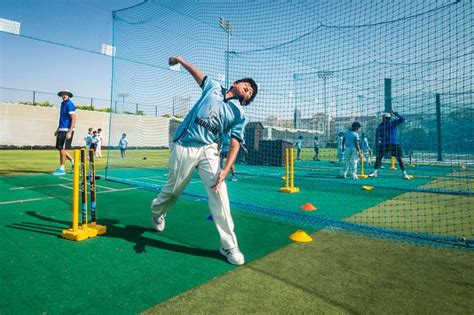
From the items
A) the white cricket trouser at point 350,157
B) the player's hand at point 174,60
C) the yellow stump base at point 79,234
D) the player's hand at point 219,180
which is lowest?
the yellow stump base at point 79,234

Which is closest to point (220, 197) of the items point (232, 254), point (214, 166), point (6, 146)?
point (214, 166)

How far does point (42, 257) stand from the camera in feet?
10.4

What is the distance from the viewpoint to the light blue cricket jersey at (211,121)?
331cm

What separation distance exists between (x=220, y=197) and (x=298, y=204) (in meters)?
3.62

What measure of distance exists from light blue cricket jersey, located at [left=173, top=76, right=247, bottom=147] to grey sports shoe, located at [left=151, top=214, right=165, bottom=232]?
50.1 inches

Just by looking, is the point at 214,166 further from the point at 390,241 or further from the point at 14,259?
the point at 390,241

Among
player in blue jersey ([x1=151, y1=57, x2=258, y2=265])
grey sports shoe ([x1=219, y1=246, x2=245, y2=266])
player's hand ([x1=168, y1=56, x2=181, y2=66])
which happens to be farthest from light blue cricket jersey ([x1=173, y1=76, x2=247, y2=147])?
grey sports shoe ([x1=219, y1=246, x2=245, y2=266])

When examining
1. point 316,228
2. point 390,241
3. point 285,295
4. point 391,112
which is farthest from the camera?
point 391,112

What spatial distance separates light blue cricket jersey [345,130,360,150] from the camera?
10.6 metres

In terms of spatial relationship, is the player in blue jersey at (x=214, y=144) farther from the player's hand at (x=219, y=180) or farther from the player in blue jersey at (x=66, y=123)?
the player in blue jersey at (x=66, y=123)

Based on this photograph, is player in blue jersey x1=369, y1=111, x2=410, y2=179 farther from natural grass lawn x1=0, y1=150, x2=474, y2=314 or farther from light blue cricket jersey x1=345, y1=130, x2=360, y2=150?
natural grass lawn x1=0, y1=150, x2=474, y2=314

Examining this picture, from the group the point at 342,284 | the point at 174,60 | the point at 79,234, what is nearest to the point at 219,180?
the point at 342,284

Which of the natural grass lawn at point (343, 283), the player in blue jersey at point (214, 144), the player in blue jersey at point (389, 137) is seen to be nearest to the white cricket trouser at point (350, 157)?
the player in blue jersey at point (389, 137)

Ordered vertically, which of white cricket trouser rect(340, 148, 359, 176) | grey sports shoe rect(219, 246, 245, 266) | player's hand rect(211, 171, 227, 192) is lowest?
grey sports shoe rect(219, 246, 245, 266)
